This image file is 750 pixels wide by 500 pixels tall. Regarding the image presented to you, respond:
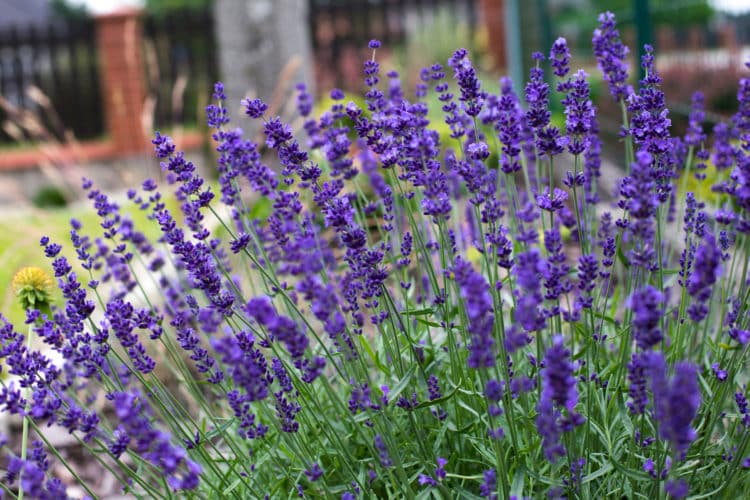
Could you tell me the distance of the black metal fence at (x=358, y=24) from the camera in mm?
14031

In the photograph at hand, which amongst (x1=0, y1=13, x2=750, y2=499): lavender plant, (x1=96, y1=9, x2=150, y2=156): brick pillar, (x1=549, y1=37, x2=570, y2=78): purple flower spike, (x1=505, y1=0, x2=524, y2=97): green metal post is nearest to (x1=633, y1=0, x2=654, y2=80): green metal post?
(x1=0, y1=13, x2=750, y2=499): lavender plant

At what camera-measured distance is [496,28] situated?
46.1 feet

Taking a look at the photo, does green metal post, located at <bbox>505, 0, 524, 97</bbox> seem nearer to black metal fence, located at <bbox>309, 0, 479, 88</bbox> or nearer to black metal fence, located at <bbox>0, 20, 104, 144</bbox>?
black metal fence, located at <bbox>309, 0, 479, 88</bbox>

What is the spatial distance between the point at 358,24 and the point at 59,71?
6.12 m

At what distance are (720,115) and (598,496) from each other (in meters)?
4.29

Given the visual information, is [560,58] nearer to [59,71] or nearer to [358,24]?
[358,24]

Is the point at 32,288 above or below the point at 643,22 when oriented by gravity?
below

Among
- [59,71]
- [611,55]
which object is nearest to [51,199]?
[59,71]

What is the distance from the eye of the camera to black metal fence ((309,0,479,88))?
14.0 metres

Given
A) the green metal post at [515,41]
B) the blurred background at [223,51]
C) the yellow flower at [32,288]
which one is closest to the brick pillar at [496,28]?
the blurred background at [223,51]

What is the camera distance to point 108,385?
6.89ft

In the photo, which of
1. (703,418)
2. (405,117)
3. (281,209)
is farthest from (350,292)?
(703,418)

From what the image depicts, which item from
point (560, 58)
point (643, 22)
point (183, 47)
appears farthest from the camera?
point (183, 47)

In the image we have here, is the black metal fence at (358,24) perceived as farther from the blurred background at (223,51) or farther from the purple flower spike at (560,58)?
the purple flower spike at (560,58)
